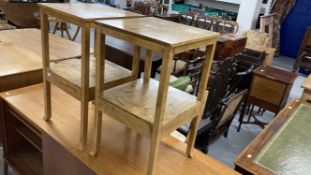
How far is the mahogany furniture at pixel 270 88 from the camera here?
259 cm

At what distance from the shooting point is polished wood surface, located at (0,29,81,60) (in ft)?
6.97

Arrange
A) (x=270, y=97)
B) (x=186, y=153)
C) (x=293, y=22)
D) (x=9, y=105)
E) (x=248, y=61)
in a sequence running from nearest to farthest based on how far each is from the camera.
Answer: (x=186, y=153) → (x=9, y=105) → (x=270, y=97) → (x=248, y=61) → (x=293, y=22)

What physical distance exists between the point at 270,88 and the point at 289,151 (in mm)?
1477

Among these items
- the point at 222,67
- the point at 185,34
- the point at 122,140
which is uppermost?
the point at 185,34

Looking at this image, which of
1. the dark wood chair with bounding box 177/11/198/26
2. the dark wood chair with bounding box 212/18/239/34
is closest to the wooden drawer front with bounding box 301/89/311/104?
the dark wood chair with bounding box 212/18/239/34

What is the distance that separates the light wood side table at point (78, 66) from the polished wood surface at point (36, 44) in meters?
0.82

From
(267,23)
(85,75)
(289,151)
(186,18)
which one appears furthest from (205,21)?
(85,75)

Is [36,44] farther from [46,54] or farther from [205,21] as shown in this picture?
[205,21]

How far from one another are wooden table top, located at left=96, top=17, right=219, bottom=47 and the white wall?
165 inches

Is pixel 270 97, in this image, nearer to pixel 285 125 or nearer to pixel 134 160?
pixel 285 125

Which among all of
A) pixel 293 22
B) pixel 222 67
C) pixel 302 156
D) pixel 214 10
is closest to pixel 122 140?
pixel 302 156

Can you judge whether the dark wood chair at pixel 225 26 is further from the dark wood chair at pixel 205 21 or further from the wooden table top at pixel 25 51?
the wooden table top at pixel 25 51

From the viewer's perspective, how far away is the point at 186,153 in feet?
4.14

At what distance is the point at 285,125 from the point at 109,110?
1090mm
